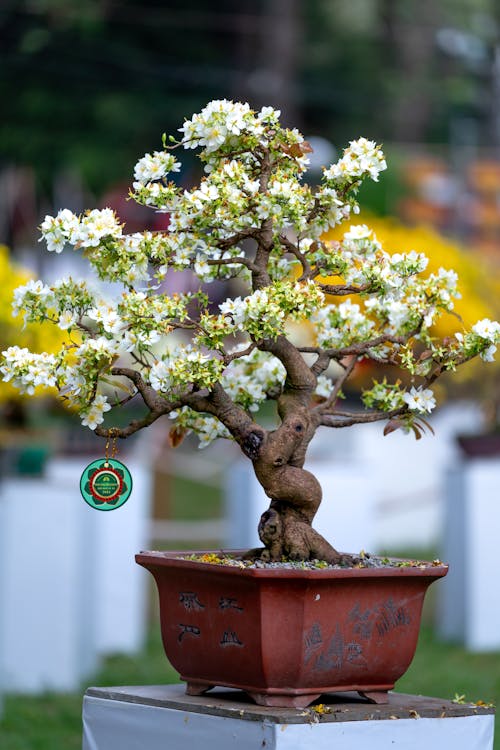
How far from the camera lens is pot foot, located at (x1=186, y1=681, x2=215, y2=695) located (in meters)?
2.53

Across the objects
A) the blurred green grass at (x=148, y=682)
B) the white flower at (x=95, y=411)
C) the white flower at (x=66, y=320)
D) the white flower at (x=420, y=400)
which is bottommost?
the blurred green grass at (x=148, y=682)

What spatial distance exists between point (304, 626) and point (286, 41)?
12.4m

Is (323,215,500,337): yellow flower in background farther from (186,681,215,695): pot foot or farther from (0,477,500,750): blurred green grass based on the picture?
(186,681,215,695): pot foot

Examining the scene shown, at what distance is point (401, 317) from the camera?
2.70 m

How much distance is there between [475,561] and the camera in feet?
22.7

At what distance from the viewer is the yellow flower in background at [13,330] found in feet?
18.3

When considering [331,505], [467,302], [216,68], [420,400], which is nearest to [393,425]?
[420,400]

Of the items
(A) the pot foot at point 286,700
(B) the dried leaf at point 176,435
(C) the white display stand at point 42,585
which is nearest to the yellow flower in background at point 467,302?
(C) the white display stand at point 42,585

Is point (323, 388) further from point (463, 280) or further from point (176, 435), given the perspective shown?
point (463, 280)

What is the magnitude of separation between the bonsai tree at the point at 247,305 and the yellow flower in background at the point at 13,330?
9.66ft

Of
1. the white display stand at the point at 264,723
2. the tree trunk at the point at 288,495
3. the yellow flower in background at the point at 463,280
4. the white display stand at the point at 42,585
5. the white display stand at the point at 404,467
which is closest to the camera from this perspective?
the white display stand at the point at 264,723

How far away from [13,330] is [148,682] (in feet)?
5.45

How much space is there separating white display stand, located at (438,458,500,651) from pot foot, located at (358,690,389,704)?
4.43m

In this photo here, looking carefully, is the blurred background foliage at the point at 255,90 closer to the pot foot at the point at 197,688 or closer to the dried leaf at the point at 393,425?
the dried leaf at the point at 393,425
